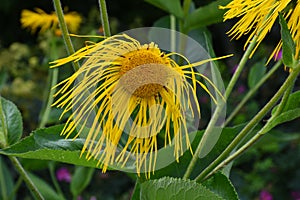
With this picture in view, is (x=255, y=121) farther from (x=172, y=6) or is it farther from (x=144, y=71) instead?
(x=172, y=6)

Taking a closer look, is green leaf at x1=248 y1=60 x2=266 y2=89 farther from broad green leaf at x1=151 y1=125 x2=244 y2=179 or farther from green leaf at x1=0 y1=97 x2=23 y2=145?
green leaf at x1=0 y1=97 x2=23 y2=145

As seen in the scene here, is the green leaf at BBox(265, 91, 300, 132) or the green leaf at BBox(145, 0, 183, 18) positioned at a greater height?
the green leaf at BBox(145, 0, 183, 18)

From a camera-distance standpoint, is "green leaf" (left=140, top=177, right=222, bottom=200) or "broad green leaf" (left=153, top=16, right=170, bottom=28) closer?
"green leaf" (left=140, top=177, right=222, bottom=200)

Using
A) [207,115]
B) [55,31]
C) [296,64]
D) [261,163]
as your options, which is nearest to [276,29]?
[207,115]

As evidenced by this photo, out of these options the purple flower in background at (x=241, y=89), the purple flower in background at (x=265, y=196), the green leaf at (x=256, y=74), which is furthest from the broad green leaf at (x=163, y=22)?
the purple flower in background at (x=241, y=89)

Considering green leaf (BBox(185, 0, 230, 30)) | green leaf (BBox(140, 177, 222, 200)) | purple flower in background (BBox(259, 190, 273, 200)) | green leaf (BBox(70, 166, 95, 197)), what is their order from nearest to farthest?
green leaf (BBox(140, 177, 222, 200))
green leaf (BBox(185, 0, 230, 30))
green leaf (BBox(70, 166, 95, 197))
purple flower in background (BBox(259, 190, 273, 200))

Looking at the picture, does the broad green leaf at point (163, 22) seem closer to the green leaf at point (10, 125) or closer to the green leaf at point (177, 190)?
the green leaf at point (10, 125)

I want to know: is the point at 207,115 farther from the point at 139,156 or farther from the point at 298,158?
the point at 139,156

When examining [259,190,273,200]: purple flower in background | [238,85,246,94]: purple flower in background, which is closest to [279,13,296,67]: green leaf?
[259,190,273,200]: purple flower in background
